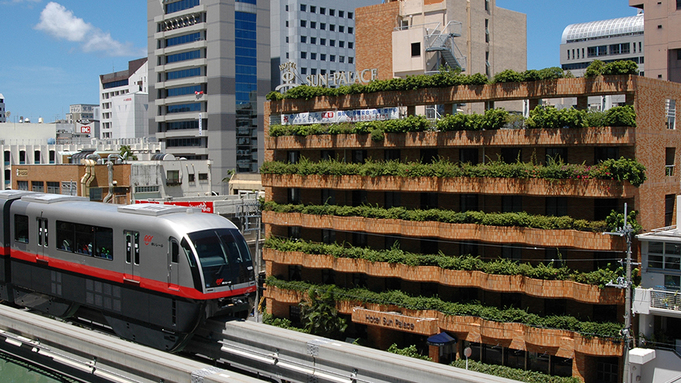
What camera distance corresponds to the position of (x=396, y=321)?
38.3m

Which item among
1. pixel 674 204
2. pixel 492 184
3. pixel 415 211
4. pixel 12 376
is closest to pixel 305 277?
pixel 415 211

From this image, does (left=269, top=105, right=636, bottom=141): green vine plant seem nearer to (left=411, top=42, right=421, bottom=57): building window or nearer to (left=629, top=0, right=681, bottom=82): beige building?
(left=411, top=42, right=421, bottom=57): building window

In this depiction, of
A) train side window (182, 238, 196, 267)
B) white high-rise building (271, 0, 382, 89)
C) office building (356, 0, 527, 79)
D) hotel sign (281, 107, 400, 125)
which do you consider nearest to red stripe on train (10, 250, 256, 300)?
train side window (182, 238, 196, 267)

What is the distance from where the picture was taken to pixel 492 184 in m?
35.4

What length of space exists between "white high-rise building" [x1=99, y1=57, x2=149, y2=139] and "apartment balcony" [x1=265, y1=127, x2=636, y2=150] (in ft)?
278

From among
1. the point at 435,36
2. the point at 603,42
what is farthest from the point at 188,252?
the point at 603,42

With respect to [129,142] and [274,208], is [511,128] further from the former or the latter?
[129,142]

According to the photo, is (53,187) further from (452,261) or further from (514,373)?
(514,373)

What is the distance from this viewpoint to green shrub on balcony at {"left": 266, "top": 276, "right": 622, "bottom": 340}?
32.9 metres

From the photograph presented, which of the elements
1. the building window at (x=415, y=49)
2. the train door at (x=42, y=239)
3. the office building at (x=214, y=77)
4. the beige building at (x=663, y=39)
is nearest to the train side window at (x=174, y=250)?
the train door at (x=42, y=239)

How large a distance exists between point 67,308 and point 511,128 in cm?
2543

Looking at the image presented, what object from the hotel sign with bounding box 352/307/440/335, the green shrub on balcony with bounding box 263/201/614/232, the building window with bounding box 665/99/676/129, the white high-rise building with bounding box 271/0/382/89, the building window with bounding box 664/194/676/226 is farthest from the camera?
the white high-rise building with bounding box 271/0/382/89

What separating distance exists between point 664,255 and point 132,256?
25761 mm

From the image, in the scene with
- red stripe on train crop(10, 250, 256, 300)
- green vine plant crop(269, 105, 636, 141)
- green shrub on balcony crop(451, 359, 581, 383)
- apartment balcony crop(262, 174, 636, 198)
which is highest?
green vine plant crop(269, 105, 636, 141)
